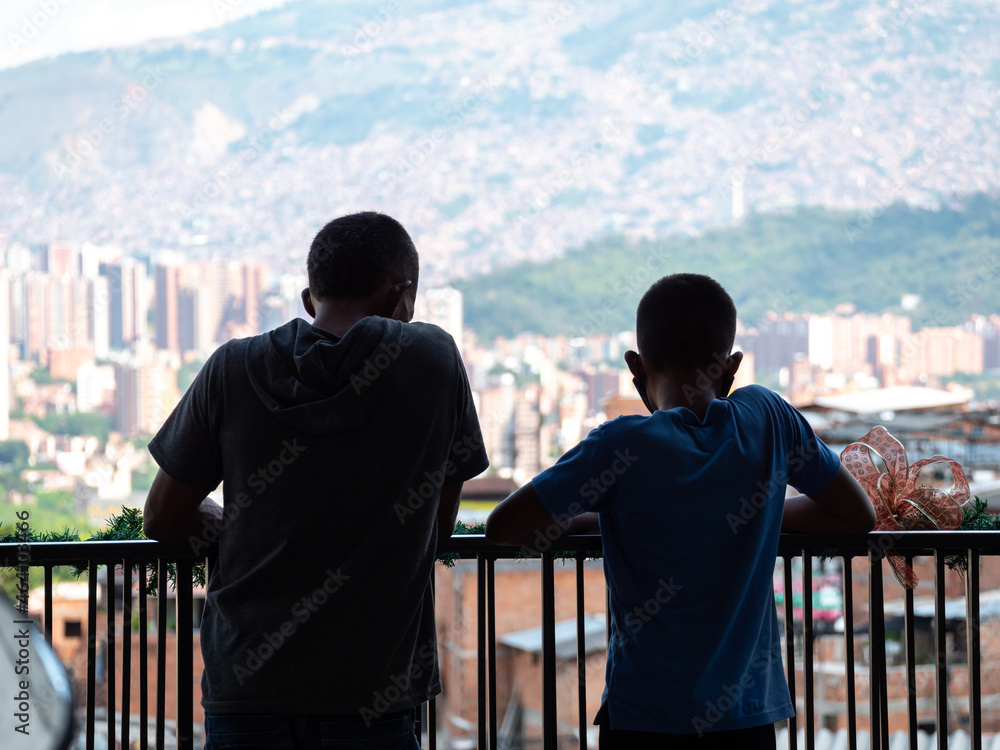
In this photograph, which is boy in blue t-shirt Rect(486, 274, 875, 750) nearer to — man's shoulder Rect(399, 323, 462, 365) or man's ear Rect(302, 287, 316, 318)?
man's shoulder Rect(399, 323, 462, 365)

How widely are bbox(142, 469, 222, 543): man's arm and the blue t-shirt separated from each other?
17.4 inches

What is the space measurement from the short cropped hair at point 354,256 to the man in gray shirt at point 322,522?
0.08m

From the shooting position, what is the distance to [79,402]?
56.8 meters

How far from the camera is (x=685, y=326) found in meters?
1.23

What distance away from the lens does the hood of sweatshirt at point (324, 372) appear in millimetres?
1094

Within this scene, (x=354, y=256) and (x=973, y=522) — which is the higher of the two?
(x=354, y=256)

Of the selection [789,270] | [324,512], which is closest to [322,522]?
[324,512]

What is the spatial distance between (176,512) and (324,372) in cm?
30

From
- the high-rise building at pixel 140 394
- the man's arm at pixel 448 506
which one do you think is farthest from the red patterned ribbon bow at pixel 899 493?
the high-rise building at pixel 140 394

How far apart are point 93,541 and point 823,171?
77.9 meters

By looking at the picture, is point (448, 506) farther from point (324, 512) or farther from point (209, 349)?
point (209, 349)

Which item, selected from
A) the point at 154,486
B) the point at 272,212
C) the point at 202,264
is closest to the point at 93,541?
the point at 154,486

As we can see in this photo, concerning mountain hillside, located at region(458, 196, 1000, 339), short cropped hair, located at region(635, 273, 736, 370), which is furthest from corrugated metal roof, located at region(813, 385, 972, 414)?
short cropped hair, located at region(635, 273, 736, 370)

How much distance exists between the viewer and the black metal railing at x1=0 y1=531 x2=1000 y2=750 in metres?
1.54
